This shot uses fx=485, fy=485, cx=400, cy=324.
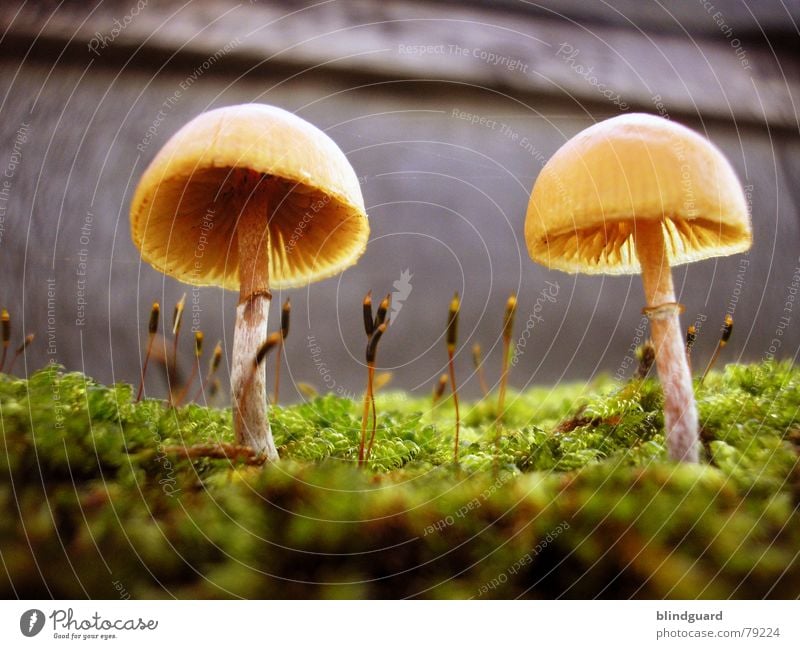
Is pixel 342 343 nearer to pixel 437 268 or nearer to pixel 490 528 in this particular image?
pixel 437 268

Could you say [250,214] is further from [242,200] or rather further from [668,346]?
[668,346]

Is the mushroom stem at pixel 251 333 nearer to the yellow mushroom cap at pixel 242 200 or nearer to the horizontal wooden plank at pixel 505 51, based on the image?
the yellow mushroom cap at pixel 242 200

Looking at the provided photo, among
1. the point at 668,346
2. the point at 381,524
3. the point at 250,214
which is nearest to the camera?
the point at 381,524

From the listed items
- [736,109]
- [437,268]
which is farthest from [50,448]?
[736,109]
